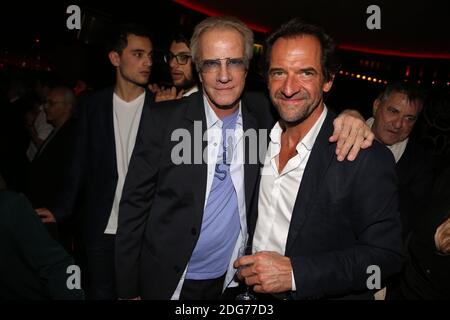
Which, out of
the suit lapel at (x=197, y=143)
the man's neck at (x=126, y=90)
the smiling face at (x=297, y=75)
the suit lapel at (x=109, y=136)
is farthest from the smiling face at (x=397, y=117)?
the suit lapel at (x=109, y=136)

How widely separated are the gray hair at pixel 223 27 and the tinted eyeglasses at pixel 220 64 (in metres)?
0.05

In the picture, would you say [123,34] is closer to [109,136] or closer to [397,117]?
[109,136]

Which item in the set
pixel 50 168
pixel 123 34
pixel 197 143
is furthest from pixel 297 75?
pixel 50 168

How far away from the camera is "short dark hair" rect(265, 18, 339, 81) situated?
1.62m

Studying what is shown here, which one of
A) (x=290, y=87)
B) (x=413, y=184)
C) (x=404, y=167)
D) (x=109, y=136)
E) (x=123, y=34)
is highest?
(x=123, y=34)

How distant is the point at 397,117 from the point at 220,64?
174 cm

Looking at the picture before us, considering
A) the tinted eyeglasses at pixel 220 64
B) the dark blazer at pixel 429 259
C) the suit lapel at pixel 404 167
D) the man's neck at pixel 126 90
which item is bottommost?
the dark blazer at pixel 429 259

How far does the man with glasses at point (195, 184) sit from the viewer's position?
1765mm

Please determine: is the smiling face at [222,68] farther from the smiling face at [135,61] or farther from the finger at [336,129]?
the smiling face at [135,61]

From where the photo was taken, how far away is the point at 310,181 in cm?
146

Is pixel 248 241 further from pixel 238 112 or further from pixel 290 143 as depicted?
pixel 238 112

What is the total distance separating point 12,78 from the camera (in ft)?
19.3

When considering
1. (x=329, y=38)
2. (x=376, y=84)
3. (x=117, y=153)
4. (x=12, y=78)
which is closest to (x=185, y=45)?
(x=117, y=153)
